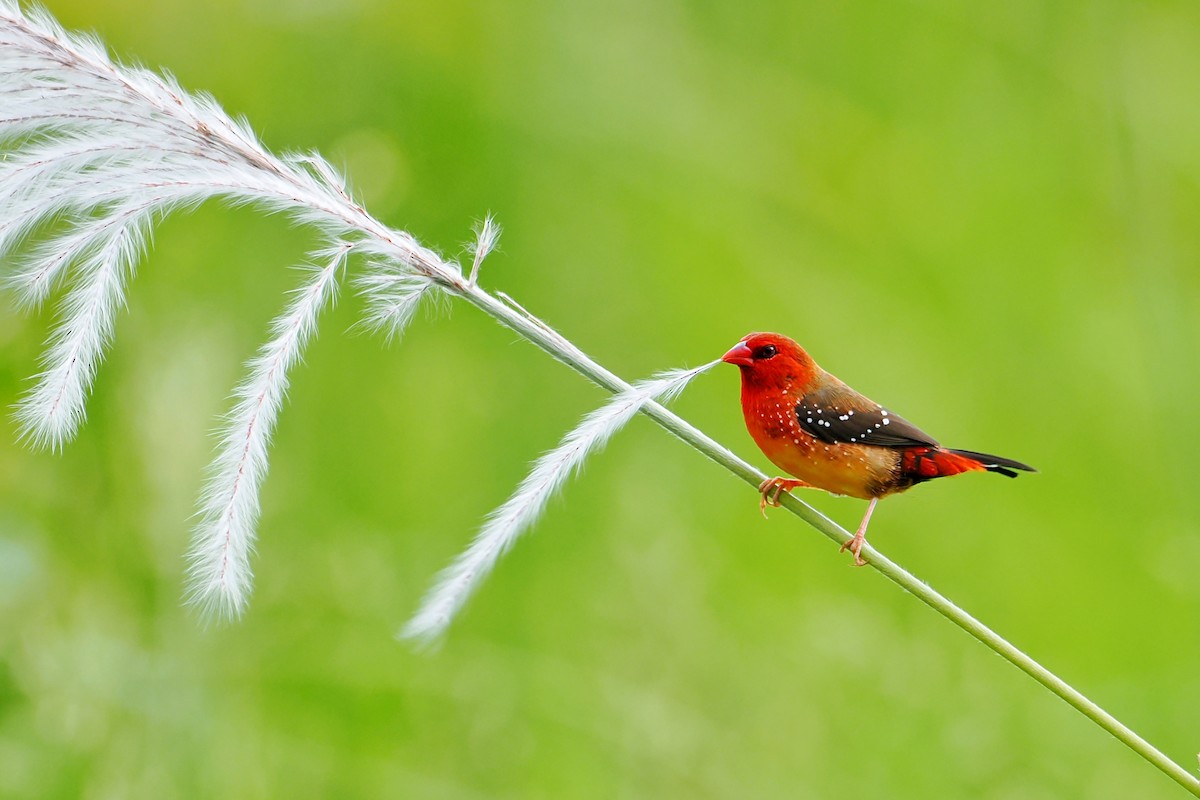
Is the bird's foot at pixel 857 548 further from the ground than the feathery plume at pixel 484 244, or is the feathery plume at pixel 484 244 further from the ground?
the feathery plume at pixel 484 244

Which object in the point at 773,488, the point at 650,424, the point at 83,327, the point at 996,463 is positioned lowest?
the point at 650,424

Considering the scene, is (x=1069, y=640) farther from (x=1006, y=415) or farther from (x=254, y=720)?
(x=254, y=720)

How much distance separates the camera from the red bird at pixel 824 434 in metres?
1.76

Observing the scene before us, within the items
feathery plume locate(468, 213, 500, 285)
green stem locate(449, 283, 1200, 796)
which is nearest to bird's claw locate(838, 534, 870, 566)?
green stem locate(449, 283, 1200, 796)

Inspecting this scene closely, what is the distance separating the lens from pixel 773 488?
1.65 meters

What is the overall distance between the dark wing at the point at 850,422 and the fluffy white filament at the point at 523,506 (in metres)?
0.56

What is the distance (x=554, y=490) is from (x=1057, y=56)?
14.3 feet

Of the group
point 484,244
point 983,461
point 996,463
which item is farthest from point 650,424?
point 484,244

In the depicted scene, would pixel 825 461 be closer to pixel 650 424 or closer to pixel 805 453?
pixel 805 453

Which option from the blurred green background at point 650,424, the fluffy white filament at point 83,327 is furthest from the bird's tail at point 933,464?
the fluffy white filament at point 83,327

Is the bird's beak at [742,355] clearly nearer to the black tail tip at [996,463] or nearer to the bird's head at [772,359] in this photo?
the bird's head at [772,359]

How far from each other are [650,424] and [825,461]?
6.21 feet

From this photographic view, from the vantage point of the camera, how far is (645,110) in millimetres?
4672

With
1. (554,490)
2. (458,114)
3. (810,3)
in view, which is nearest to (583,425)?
(554,490)
